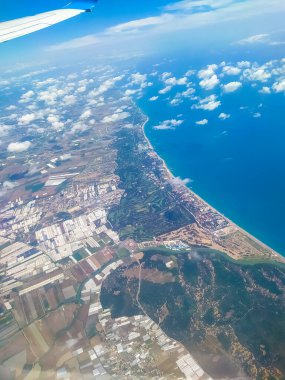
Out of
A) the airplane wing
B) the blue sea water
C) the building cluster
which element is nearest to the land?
the building cluster

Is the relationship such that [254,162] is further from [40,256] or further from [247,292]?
[40,256]

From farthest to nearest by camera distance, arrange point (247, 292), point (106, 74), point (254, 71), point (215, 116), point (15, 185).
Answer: point (106, 74) → point (254, 71) → point (215, 116) → point (15, 185) → point (247, 292)

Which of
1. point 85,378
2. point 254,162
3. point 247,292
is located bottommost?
point 254,162

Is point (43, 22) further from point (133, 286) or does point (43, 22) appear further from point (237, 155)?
point (237, 155)

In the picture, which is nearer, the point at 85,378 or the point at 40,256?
the point at 85,378

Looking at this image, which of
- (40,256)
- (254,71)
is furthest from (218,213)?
(254,71)

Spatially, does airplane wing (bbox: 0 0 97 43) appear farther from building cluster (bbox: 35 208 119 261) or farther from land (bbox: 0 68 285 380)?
building cluster (bbox: 35 208 119 261)

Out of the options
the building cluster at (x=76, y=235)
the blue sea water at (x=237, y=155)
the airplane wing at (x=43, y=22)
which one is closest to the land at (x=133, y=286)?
the building cluster at (x=76, y=235)

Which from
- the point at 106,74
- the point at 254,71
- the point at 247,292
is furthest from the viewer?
the point at 106,74
